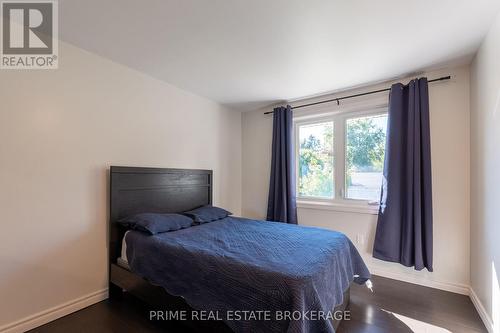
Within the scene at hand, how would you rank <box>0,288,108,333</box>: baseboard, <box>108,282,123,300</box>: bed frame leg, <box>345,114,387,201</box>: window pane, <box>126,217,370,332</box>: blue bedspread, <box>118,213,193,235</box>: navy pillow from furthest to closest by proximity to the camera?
1. <box>345,114,387,201</box>: window pane
2. <box>108,282,123,300</box>: bed frame leg
3. <box>118,213,193,235</box>: navy pillow
4. <box>0,288,108,333</box>: baseboard
5. <box>126,217,370,332</box>: blue bedspread

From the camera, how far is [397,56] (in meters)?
2.28

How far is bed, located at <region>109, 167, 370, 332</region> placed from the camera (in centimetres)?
136

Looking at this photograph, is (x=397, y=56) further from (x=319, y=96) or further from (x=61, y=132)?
(x=61, y=132)

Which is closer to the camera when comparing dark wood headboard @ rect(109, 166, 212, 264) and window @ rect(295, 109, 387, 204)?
dark wood headboard @ rect(109, 166, 212, 264)

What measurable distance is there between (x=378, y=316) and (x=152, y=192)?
2530 mm

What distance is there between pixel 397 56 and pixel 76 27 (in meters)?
2.83

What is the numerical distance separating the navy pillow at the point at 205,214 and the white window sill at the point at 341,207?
1.18 meters

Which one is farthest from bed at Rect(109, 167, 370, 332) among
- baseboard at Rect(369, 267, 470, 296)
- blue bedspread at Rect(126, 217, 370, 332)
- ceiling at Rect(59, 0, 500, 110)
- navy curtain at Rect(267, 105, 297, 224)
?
ceiling at Rect(59, 0, 500, 110)

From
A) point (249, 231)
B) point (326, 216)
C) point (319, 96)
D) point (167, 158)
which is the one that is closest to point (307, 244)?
point (249, 231)

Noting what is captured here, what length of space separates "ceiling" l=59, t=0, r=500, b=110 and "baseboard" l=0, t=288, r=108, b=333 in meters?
2.30

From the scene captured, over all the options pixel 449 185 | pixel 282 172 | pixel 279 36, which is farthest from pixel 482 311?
pixel 279 36

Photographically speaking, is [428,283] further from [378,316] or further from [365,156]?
[365,156]

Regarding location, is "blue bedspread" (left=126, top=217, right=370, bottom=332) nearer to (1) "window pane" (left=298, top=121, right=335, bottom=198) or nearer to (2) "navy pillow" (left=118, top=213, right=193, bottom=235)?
(2) "navy pillow" (left=118, top=213, right=193, bottom=235)

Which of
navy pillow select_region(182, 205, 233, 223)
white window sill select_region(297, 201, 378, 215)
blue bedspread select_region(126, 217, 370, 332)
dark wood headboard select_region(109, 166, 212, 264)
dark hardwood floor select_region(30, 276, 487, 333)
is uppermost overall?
dark wood headboard select_region(109, 166, 212, 264)
